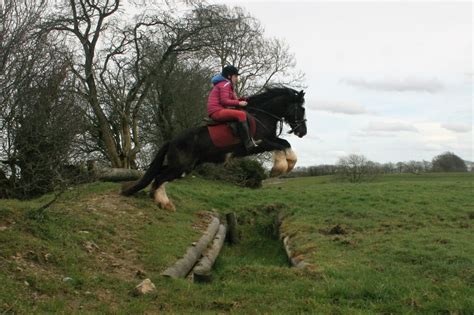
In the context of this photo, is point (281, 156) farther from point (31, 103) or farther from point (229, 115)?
point (31, 103)

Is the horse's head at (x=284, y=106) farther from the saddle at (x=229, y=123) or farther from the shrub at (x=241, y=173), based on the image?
the shrub at (x=241, y=173)

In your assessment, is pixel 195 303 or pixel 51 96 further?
pixel 51 96

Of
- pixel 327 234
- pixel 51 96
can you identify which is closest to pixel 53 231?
pixel 51 96

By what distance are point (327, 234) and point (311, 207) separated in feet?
14.6

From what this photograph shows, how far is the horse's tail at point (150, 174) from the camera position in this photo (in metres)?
11.6

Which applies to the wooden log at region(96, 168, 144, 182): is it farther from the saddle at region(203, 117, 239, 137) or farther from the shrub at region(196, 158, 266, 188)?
the saddle at region(203, 117, 239, 137)

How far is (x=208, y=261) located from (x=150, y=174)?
2893 millimetres

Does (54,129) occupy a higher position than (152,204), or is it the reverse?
(54,129)

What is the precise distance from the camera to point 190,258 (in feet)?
32.1

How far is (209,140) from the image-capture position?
9.53m

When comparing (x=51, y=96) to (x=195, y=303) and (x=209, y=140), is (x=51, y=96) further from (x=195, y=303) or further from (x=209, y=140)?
(x=195, y=303)

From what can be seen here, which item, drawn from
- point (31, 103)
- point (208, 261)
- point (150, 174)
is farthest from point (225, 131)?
point (150, 174)

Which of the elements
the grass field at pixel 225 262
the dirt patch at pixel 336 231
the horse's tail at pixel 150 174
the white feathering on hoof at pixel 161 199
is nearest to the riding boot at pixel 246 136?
the grass field at pixel 225 262

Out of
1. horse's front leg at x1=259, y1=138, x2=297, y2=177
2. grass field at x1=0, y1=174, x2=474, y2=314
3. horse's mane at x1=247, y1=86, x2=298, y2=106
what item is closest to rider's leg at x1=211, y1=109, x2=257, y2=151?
horse's front leg at x1=259, y1=138, x2=297, y2=177
